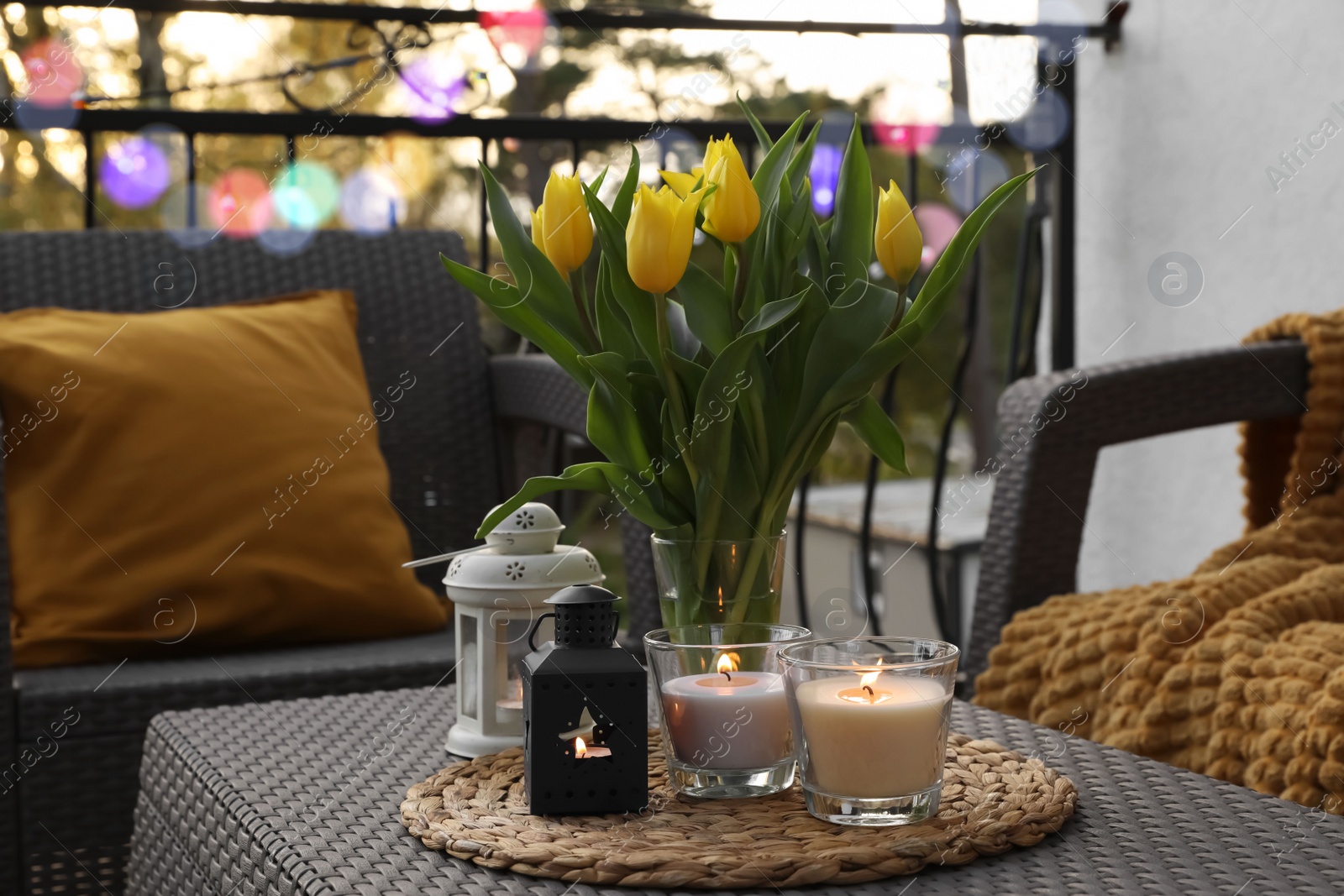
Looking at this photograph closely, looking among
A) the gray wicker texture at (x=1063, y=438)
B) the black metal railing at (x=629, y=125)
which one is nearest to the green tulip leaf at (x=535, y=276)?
the gray wicker texture at (x=1063, y=438)

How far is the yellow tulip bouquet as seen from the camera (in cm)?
70

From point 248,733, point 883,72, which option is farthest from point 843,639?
point 883,72

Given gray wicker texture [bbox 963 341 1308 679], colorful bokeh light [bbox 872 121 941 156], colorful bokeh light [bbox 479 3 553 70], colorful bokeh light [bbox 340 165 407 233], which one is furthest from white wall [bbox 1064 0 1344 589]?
colorful bokeh light [bbox 340 165 407 233]

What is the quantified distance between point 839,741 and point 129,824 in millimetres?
817

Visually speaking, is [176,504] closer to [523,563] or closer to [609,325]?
[523,563]

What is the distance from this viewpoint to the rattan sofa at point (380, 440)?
1121 mm

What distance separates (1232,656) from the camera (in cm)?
98

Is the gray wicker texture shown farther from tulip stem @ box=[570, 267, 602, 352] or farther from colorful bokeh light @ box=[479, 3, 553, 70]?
colorful bokeh light @ box=[479, 3, 553, 70]

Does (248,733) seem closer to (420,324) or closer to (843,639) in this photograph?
(843,639)

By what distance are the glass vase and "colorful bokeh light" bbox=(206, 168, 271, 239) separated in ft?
3.55

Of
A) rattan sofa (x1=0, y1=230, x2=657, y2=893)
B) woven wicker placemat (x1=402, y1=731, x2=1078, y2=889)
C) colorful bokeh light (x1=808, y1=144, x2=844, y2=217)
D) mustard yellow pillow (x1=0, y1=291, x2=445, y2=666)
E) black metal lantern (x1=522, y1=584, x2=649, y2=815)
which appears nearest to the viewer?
woven wicker placemat (x1=402, y1=731, x2=1078, y2=889)

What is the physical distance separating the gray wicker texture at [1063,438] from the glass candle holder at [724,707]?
1.87ft

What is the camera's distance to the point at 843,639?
2.14 ft

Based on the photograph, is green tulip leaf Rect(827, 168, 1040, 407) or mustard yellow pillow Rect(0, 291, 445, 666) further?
mustard yellow pillow Rect(0, 291, 445, 666)
